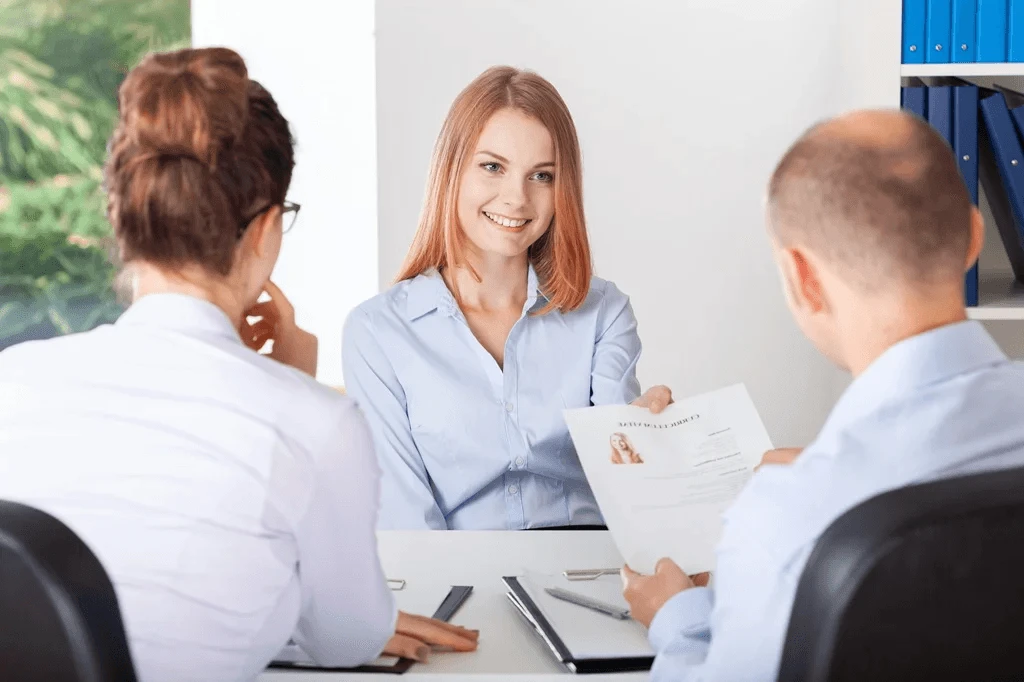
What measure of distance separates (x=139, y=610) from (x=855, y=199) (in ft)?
2.46

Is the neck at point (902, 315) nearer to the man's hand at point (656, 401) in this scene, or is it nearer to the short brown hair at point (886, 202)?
the short brown hair at point (886, 202)

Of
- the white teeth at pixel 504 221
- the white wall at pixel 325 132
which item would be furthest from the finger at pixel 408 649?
the white wall at pixel 325 132

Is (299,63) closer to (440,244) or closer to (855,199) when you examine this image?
(440,244)

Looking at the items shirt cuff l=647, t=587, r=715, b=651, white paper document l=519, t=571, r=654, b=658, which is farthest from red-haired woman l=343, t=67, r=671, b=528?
shirt cuff l=647, t=587, r=715, b=651

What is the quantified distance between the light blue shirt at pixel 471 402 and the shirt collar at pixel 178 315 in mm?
960

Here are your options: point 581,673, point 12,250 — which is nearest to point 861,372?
→ point 581,673

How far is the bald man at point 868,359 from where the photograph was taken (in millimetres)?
960

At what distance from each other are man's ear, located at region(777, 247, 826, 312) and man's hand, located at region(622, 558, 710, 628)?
14.4 inches

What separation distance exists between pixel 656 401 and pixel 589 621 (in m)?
0.47

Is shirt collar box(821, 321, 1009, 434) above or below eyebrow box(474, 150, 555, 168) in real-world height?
below

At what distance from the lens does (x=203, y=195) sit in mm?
1122

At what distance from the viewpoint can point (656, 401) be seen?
67.2 inches

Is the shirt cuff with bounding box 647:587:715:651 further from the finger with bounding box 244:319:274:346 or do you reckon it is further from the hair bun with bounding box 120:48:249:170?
the finger with bounding box 244:319:274:346

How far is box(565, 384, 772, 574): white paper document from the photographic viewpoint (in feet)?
4.88
